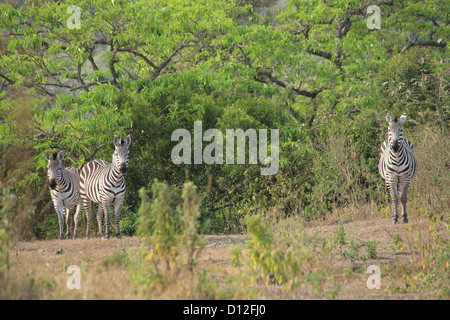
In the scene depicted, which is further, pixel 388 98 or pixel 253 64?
pixel 253 64

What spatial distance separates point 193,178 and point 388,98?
6.65 metres

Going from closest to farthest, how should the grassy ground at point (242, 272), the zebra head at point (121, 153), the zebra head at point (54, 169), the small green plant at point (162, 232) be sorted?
the grassy ground at point (242, 272) < the small green plant at point (162, 232) < the zebra head at point (121, 153) < the zebra head at point (54, 169)

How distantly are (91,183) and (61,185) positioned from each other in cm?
65

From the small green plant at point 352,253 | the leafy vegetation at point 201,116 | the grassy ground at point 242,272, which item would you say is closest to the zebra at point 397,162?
the grassy ground at point 242,272

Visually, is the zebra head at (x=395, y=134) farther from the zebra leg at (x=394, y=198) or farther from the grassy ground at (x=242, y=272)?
the grassy ground at (x=242, y=272)

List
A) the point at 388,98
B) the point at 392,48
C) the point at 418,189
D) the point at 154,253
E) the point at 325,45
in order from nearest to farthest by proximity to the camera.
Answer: the point at 154,253
the point at 418,189
the point at 388,98
the point at 325,45
the point at 392,48

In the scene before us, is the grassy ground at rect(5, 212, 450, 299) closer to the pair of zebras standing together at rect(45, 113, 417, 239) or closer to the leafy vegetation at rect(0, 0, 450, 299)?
the pair of zebras standing together at rect(45, 113, 417, 239)

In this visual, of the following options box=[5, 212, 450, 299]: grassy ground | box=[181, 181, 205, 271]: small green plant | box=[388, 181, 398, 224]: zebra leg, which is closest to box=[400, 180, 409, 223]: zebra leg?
box=[388, 181, 398, 224]: zebra leg

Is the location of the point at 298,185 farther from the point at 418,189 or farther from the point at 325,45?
the point at 325,45

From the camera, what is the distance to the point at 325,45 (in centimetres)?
2012

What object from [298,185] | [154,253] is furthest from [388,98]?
[154,253]

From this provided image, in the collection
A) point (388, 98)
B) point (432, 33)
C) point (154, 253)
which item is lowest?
point (154, 253)

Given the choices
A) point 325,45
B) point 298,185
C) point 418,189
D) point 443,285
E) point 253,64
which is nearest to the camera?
point 443,285

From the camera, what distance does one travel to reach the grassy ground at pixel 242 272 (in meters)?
5.79
